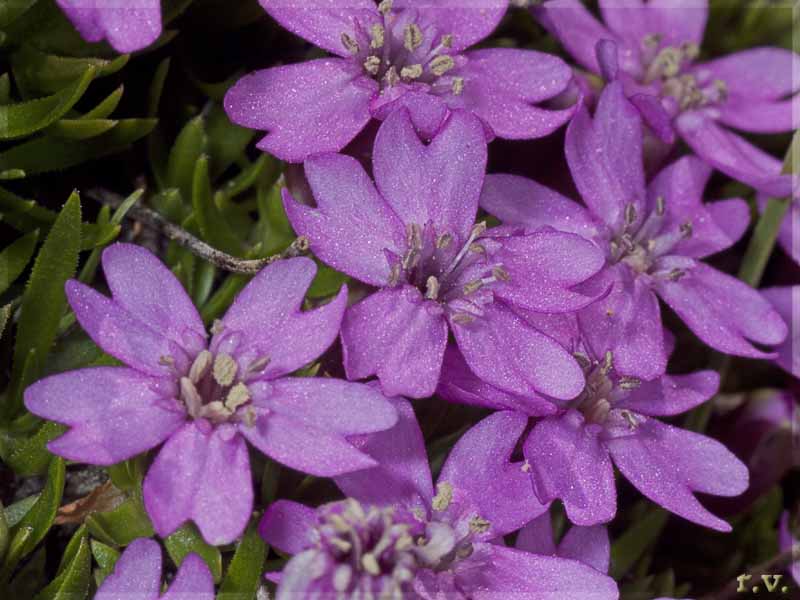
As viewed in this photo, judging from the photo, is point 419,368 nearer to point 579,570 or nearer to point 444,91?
point 579,570

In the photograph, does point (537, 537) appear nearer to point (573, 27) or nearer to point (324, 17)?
point (324, 17)

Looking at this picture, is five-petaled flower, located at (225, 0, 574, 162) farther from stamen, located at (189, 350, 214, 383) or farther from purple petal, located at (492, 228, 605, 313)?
stamen, located at (189, 350, 214, 383)

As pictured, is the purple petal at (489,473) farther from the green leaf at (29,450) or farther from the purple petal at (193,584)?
the green leaf at (29,450)

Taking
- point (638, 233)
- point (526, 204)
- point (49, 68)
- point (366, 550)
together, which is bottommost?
point (366, 550)

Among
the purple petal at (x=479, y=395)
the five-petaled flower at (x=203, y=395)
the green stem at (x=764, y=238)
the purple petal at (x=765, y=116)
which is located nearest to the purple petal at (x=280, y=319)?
the five-petaled flower at (x=203, y=395)

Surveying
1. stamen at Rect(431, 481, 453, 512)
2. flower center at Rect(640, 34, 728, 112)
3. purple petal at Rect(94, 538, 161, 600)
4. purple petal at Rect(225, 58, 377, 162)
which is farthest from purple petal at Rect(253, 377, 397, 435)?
flower center at Rect(640, 34, 728, 112)

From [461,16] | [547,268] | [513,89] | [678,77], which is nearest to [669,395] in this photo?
[547,268]

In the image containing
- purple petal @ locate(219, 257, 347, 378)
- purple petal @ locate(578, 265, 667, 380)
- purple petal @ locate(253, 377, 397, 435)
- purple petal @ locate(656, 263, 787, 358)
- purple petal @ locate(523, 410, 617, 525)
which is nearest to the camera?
purple petal @ locate(253, 377, 397, 435)
